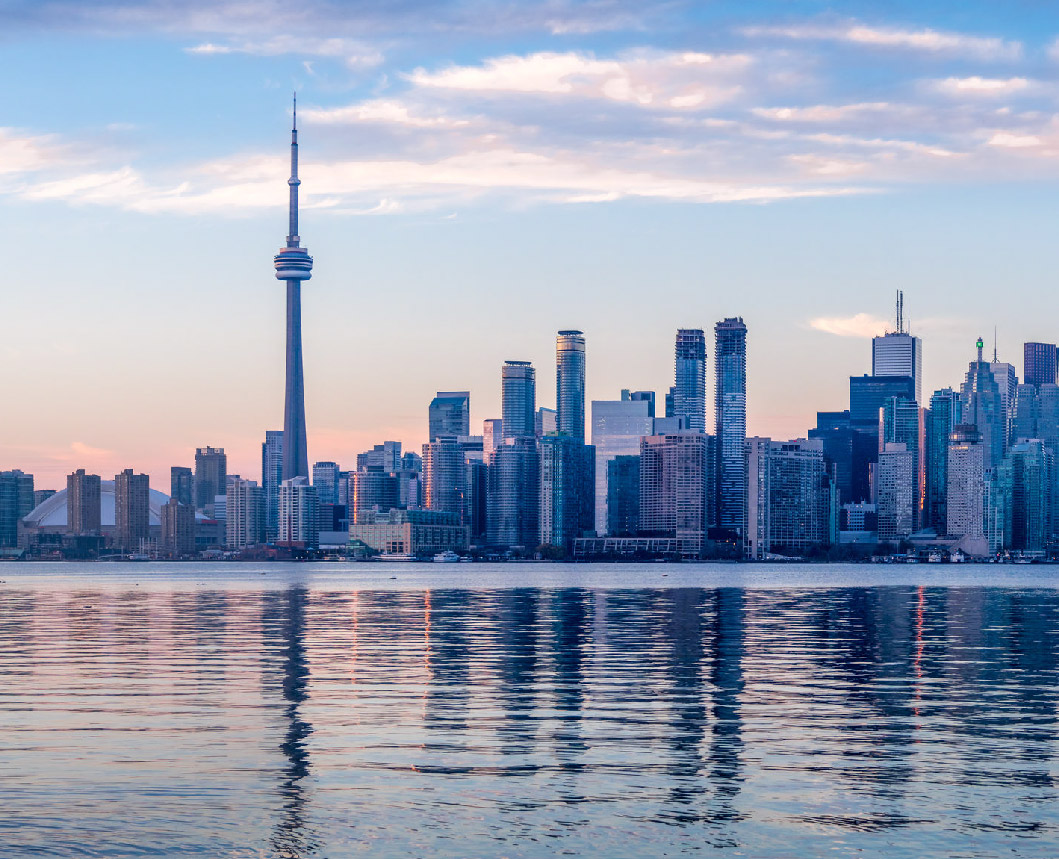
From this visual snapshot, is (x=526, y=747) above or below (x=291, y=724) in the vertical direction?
above

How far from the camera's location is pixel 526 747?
44031 millimetres

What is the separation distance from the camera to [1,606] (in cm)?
14888

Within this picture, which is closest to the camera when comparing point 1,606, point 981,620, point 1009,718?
point 1009,718

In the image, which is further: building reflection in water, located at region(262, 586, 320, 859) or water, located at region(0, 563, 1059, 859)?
water, located at region(0, 563, 1059, 859)

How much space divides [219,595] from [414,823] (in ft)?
516

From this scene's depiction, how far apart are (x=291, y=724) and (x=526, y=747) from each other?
29.7ft

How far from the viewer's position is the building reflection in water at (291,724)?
103 feet

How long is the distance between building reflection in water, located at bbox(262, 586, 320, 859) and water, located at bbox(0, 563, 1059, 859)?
14 centimetres

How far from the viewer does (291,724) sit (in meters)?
49.0

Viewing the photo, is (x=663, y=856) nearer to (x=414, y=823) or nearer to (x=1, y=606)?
(x=414, y=823)

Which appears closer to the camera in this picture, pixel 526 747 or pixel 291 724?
pixel 526 747

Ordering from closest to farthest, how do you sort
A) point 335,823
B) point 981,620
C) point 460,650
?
point 335,823 < point 460,650 < point 981,620

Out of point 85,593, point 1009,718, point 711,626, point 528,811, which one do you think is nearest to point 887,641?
point 711,626

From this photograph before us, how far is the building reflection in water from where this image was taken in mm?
31312
